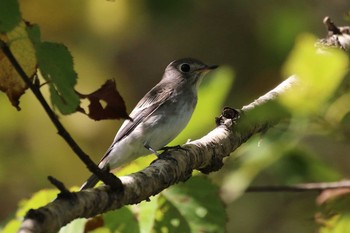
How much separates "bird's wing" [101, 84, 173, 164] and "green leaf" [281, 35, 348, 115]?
348cm

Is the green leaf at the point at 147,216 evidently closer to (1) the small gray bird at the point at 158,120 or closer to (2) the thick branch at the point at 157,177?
(2) the thick branch at the point at 157,177

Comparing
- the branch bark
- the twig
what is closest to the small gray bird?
the branch bark

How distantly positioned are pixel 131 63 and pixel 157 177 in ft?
19.5

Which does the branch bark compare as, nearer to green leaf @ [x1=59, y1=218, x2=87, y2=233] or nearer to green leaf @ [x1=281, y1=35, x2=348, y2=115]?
green leaf @ [x1=281, y1=35, x2=348, y2=115]

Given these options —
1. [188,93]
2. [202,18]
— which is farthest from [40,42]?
[202,18]

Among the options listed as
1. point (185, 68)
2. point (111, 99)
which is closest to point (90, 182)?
point (185, 68)

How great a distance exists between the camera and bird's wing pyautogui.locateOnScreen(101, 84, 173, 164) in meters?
4.64

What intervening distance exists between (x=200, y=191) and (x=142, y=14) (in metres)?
3.45

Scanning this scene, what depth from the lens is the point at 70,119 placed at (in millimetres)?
5734

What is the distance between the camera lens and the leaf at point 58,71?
4.52 ft

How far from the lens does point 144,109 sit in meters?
4.80

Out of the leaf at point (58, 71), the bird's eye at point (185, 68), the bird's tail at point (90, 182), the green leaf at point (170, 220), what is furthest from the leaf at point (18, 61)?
the bird's eye at point (185, 68)

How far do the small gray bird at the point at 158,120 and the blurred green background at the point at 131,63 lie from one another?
407 millimetres

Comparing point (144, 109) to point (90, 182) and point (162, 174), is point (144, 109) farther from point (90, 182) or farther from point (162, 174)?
point (162, 174)
